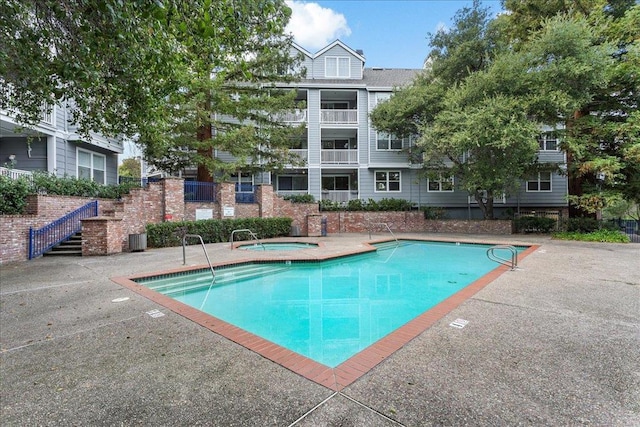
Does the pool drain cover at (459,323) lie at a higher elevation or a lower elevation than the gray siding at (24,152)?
lower

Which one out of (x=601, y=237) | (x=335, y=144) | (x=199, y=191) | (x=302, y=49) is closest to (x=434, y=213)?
(x=601, y=237)

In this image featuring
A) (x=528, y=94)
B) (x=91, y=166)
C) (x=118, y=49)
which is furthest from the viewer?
(x=91, y=166)

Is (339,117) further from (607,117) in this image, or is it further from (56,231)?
(56,231)

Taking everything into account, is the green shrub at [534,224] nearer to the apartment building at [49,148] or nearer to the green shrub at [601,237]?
the green shrub at [601,237]

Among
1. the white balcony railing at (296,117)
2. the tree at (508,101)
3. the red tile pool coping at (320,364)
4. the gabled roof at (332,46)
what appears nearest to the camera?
the red tile pool coping at (320,364)

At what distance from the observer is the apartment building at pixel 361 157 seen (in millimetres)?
21266

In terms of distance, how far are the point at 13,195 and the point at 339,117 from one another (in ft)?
55.9

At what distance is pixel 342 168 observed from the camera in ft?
70.9

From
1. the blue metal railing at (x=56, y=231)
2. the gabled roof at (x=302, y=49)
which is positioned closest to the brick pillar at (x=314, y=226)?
the blue metal railing at (x=56, y=231)

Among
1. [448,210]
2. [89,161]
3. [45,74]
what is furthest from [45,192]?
[448,210]

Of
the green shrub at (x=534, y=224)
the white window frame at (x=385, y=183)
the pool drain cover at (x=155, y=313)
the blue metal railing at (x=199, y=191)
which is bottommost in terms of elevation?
the pool drain cover at (x=155, y=313)

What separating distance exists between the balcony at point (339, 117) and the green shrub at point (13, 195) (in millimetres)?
15765

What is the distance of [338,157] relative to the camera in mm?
21375

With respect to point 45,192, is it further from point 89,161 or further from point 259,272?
point 259,272
